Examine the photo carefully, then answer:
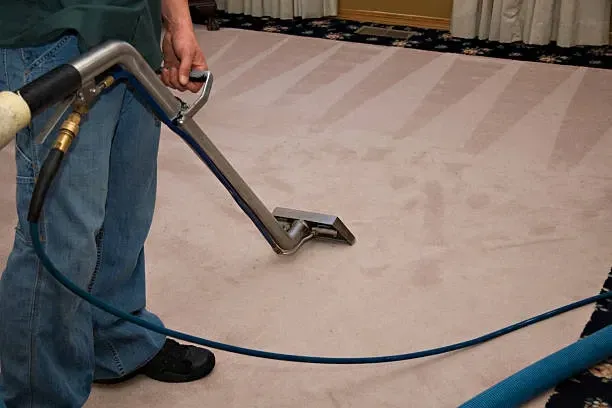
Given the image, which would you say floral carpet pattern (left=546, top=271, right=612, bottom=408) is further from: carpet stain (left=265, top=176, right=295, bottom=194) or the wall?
the wall

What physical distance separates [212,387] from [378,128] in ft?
4.41

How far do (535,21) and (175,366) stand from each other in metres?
2.38

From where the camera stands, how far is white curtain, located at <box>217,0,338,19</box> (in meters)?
3.89

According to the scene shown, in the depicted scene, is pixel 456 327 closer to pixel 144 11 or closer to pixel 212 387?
pixel 212 387

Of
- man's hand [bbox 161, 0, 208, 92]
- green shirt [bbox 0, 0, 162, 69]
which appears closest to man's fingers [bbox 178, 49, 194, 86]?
man's hand [bbox 161, 0, 208, 92]

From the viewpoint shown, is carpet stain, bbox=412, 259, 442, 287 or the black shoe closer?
the black shoe

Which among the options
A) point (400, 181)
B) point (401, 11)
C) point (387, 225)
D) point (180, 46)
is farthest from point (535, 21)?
point (180, 46)

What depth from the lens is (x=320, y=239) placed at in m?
2.15

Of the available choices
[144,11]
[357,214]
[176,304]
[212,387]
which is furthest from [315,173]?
[144,11]

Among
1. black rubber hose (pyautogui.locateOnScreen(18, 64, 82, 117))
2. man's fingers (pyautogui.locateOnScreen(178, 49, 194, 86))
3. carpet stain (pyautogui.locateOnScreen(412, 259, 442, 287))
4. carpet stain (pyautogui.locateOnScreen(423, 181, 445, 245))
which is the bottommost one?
carpet stain (pyautogui.locateOnScreen(412, 259, 442, 287))

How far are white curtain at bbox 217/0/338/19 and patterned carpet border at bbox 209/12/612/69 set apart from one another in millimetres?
26

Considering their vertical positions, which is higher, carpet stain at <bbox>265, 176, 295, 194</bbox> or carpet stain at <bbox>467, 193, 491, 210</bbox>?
carpet stain at <bbox>467, 193, 491, 210</bbox>

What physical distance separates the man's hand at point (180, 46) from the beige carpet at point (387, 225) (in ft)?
1.94

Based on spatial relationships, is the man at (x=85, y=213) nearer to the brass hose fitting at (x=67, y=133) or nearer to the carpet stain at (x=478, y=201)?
the brass hose fitting at (x=67, y=133)
